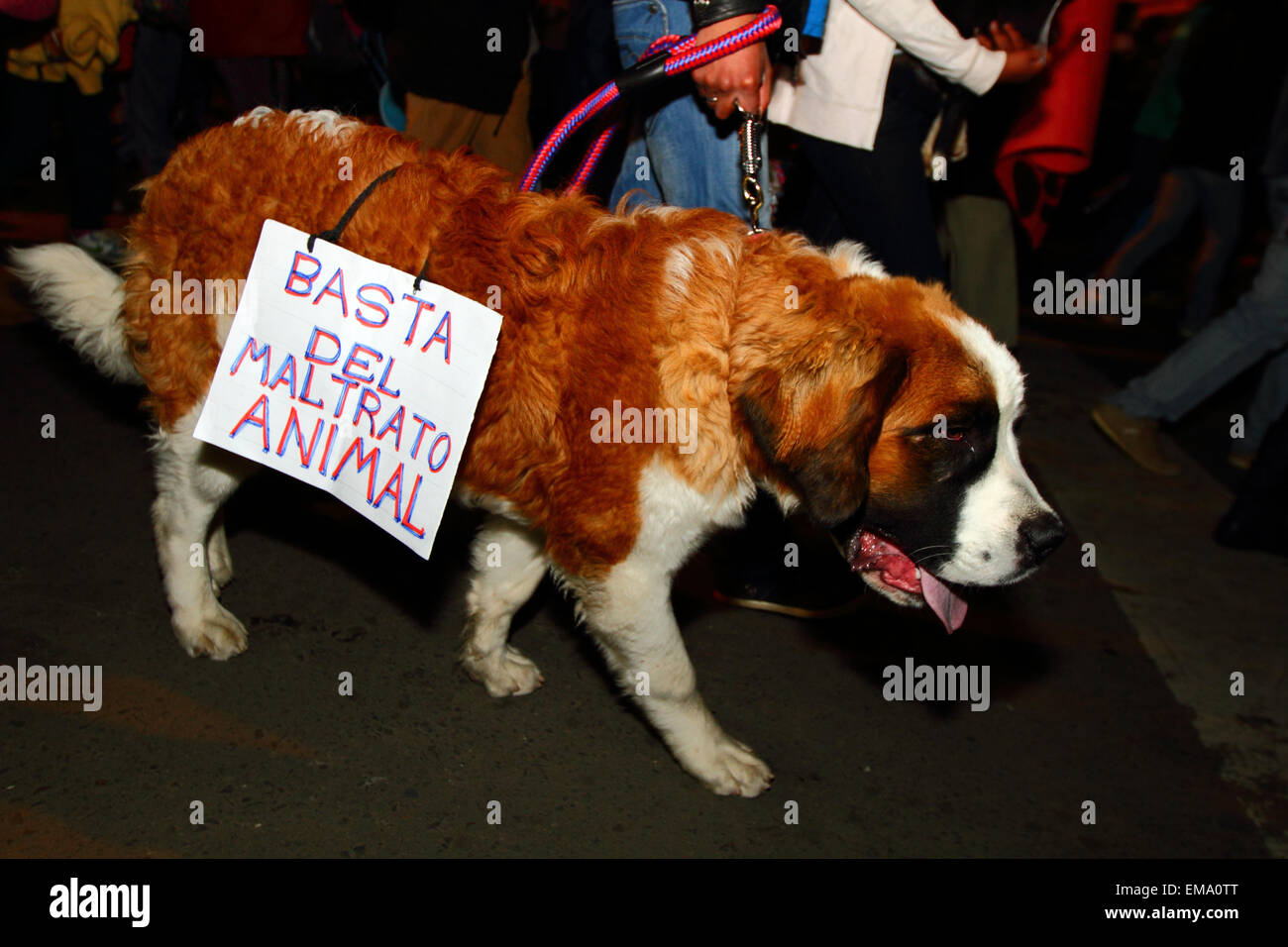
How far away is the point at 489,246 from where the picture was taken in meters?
2.60

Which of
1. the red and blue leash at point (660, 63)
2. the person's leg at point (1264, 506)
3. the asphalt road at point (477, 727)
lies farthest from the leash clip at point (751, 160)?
the person's leg at point (1264, 506)

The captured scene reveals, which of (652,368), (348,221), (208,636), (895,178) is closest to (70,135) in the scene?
(208,636)

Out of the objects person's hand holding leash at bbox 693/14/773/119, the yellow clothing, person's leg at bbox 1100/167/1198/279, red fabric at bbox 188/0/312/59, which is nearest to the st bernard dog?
person's hand holding leash at bbox 693/14/773/119

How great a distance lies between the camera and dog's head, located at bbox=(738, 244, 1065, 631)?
234 cm

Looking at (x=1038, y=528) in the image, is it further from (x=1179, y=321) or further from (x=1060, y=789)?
(x=1179, y=321)

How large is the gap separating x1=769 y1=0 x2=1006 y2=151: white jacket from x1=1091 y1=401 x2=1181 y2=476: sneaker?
3.62m

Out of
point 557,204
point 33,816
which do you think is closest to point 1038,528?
point 557,204

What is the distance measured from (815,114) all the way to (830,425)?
4.76 ft

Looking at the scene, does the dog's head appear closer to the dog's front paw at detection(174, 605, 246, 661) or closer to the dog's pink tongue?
the dog's pink tongue

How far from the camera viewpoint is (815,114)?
3311mm

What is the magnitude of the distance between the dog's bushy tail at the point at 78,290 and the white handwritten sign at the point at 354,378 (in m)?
0.73

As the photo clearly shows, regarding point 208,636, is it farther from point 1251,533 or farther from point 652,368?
point 1251,533

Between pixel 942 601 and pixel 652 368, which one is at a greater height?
pixel 652 368
